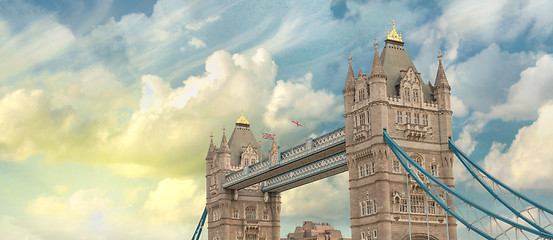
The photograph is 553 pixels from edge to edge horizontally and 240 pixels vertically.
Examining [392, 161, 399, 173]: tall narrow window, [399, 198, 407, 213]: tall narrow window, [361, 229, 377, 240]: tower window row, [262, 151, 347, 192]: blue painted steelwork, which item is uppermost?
[262, 151, 347, 192]: blue painted steelwork

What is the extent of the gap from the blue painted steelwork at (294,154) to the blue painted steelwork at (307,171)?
188cm

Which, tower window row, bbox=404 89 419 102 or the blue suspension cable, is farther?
tower window row, bbox=404 89 419 102

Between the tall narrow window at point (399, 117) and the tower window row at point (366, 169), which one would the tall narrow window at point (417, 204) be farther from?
the tall narrow window at point (399, 117)

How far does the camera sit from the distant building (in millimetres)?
176875

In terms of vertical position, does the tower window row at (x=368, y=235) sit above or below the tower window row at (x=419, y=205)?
below

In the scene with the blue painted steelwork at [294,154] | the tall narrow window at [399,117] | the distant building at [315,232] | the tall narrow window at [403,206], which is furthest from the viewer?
the distant building at [315,232]

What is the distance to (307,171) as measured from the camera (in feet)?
280

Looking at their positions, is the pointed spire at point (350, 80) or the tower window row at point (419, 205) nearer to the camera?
the tower window row at point (419, 205)

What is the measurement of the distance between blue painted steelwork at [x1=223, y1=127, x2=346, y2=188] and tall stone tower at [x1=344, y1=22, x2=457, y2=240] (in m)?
4.26

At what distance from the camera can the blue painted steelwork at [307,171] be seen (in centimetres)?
7711

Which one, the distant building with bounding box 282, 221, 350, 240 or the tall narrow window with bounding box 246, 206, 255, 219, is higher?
the distant building with bounding box 282, 221, 350, 240

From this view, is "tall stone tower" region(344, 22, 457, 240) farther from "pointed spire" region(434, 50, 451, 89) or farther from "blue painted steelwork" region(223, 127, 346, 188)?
"blue painted steelwork" region(223, 127, 346, 188)

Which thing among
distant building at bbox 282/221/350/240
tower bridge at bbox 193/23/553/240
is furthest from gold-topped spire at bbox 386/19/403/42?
distant building at bbox 282/221/350/240

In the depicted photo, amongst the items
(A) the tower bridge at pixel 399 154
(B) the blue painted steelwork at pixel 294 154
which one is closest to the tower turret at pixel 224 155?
(B) the blue painted steelwork at pixel 294 154
